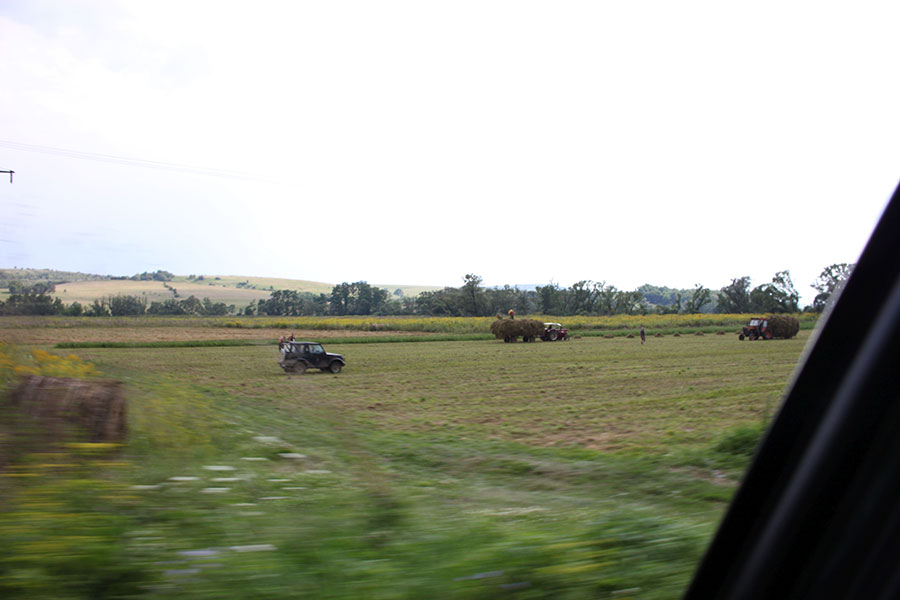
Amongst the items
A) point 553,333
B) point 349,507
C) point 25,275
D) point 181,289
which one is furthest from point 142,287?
point 553,333

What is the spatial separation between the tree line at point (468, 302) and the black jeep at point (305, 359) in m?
1.58

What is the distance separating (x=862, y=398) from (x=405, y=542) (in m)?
2.41

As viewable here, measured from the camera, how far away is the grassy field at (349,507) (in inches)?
100

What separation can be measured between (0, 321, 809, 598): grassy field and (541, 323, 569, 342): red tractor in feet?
110

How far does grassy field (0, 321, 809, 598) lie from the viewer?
2551 millimetres

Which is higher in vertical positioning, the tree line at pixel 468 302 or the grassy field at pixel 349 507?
the tree line at pixel 468 302

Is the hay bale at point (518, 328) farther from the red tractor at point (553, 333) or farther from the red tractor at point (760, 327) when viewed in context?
the red tractor at point (760, 327)

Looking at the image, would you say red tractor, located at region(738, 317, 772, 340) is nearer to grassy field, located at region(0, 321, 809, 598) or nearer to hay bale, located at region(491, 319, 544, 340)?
grassy field, located at region(0, 321, 809, 598)

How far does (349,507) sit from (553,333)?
40921 millimetres

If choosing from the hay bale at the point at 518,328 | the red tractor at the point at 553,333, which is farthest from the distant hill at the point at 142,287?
the red tractor at the point at 553,333

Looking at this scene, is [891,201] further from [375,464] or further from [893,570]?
[375,464]

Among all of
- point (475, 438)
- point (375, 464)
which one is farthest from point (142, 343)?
point (375, 464)

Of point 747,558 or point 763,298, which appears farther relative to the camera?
point 763,298

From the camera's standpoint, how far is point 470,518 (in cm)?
380
